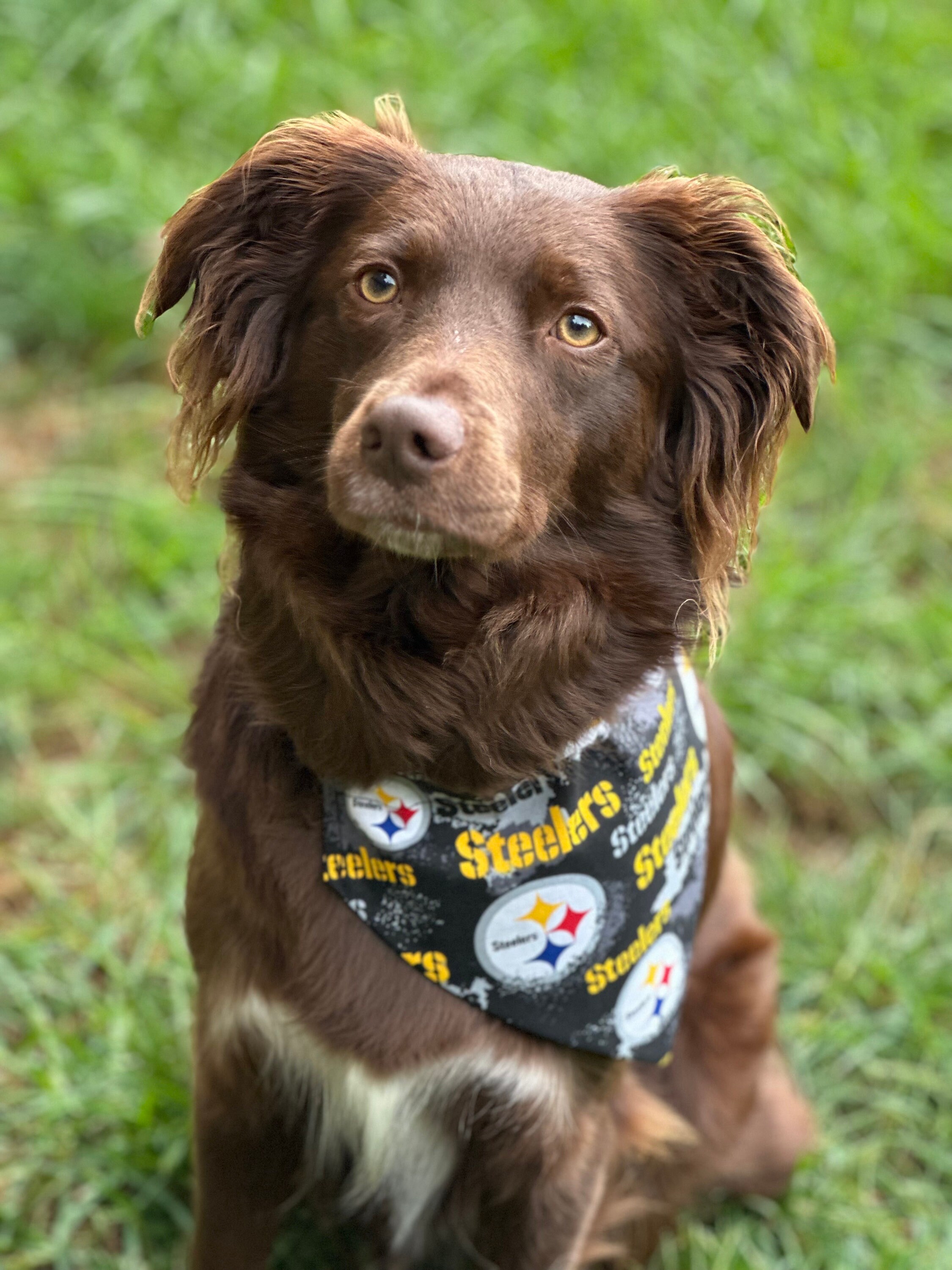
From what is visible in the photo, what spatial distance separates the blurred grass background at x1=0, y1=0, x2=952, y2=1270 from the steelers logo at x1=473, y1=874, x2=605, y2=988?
103cm

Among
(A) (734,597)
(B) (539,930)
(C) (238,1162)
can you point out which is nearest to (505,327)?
(B) (539,930)

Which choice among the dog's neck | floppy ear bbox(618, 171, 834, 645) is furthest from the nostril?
floppy ear bbox(618, 171, 834, 645)

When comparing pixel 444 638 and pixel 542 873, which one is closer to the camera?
pixel 444 638

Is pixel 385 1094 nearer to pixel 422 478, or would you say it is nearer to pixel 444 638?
pixel 444 638

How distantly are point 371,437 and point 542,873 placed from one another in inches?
31.1

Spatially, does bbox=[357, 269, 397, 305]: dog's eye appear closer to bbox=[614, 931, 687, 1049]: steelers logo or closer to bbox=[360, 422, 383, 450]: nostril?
bbox=[360, 422, 383, 450]: nostril

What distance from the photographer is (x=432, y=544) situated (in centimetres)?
198

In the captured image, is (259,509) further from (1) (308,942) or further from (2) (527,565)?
(1) (308,942)

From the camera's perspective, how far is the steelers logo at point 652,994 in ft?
7.97

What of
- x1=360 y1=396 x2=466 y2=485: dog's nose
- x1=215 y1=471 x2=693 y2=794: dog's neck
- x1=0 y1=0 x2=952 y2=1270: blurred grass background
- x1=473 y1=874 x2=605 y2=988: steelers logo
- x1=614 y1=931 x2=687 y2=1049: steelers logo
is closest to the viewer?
x1=360 y1=396 x2=466 y2=485: dog's nose

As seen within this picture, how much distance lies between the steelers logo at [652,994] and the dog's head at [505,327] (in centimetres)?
63

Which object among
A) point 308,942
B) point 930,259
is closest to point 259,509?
point 308,942

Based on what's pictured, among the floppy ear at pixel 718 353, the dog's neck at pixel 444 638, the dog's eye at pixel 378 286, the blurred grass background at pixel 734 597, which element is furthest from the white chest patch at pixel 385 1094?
the dog's eye at pixel 378 286

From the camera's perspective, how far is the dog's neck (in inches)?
86.3
